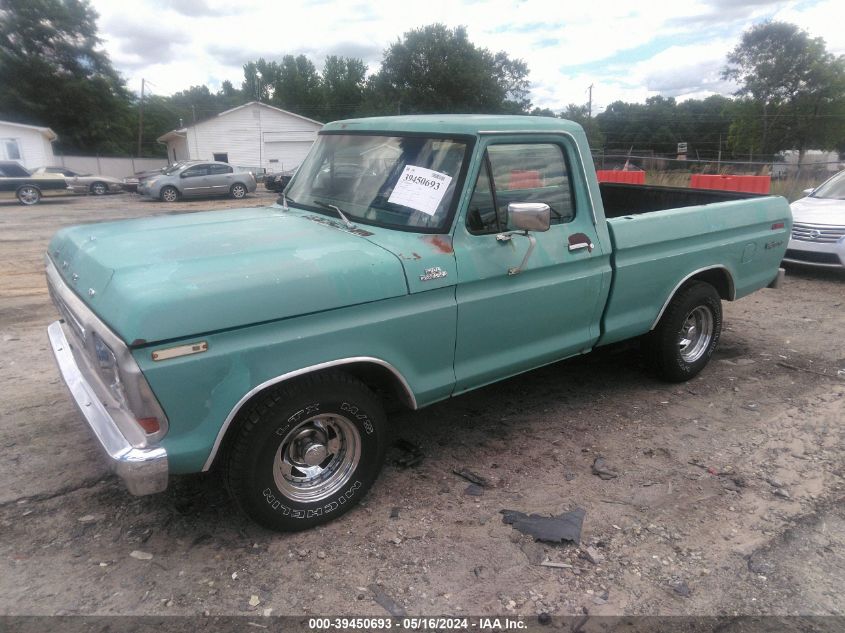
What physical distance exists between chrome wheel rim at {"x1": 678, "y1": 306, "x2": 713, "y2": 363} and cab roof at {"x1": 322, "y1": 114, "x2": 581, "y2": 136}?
190 centimetres

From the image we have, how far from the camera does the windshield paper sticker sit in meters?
3.20

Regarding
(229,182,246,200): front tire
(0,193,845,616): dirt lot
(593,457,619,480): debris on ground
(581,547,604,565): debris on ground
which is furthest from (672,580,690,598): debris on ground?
(229,182,246,200): front tire

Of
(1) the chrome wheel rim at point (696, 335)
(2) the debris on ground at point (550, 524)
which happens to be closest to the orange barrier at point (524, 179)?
(2) the debris on ground at point (550, 524)

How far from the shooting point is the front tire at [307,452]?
2.68 metres

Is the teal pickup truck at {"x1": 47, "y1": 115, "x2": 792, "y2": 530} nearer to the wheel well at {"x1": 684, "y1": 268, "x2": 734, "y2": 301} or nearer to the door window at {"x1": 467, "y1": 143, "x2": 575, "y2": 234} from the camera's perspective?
the door window at {"x1": 467, "y1": 143, "x2": 575, "y2": 234}

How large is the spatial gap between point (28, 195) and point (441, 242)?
22.6m

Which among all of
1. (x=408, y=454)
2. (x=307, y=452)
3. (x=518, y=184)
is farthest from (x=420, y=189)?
(x=408, y=454)

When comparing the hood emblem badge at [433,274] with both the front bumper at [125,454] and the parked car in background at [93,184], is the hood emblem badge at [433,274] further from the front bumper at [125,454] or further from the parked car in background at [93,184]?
the parked car in background at [93,184]

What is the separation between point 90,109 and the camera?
43.2 meters

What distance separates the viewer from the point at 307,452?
115 inches

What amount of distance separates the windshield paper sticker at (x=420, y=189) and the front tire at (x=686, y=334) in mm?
2198

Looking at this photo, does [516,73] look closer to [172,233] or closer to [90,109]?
[90,109]

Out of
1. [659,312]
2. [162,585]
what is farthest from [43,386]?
[659,312]

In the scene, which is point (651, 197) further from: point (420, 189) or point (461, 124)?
point (420, 189)
